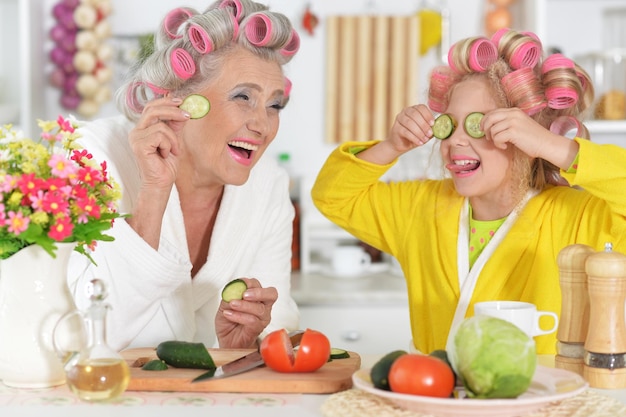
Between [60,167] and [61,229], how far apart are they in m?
0.09

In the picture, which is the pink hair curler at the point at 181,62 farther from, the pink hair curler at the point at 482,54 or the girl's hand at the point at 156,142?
the pink hair curler at the point at 482,54

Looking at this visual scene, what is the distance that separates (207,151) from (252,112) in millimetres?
139

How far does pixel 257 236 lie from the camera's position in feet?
7.20

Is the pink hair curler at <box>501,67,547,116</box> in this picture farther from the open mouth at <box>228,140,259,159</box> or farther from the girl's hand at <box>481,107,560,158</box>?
the open mouth at <box>228,140,259,159</box>

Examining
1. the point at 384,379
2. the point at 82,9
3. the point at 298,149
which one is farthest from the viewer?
the point at 298,149

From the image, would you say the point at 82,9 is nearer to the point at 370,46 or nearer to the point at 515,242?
the point at 370,46

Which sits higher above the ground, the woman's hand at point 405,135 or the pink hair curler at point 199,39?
the pink hair curler at point 199,39

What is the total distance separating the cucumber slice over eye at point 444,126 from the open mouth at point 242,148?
44cm

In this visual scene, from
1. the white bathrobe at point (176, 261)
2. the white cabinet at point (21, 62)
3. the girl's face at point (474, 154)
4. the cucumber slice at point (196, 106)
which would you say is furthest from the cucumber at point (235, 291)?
the white cabinet at point (21, 62)

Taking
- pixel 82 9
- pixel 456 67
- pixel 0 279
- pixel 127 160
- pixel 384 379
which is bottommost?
pixel 384 379

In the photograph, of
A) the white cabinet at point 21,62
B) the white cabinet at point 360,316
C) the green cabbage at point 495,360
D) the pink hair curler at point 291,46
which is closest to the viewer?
the green cabbage at point 495,360

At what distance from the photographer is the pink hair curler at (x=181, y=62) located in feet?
6.58

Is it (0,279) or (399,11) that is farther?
(399,11)

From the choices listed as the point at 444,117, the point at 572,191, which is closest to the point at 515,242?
the point at 572,191
